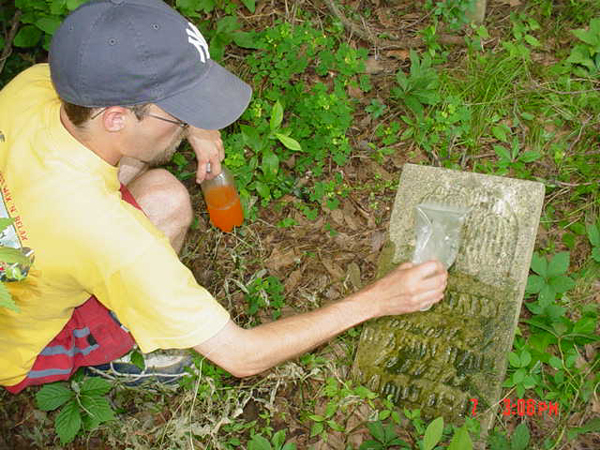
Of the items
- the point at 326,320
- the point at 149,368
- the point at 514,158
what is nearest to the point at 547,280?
the point at 514,158

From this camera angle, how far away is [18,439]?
307cm

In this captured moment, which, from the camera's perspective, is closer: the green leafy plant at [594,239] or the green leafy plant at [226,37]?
the green leafy plant at [594,239]

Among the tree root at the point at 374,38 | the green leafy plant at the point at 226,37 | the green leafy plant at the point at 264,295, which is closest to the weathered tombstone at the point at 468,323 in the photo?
the green leafy plant at the point at 264,295

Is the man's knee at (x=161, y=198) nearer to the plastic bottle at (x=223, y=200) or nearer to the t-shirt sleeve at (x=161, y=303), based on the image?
the plastic bottle at (x=223, y=200)

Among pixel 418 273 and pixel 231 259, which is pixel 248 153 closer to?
pixel 231 259

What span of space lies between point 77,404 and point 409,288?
1.80 metres

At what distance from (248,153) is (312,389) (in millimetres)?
1492

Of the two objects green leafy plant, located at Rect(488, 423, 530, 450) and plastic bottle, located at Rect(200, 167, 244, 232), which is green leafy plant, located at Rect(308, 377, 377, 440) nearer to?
green leafy plant, located at Rect(488, 423, 530, 450)

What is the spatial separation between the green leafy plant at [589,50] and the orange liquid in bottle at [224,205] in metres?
2.19

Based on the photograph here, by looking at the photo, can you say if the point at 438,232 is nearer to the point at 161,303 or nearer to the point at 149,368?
the point at 161,303

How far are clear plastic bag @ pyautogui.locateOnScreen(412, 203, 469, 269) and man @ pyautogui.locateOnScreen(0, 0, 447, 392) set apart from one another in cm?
42

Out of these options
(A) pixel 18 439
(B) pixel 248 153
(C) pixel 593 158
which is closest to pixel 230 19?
(B) pixel 248 153

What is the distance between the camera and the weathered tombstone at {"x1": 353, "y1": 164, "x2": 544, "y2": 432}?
8.53ft

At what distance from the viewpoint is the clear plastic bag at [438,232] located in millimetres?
2721
